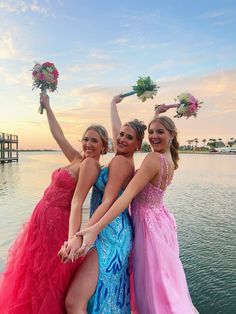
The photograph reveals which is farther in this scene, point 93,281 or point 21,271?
point 21,271

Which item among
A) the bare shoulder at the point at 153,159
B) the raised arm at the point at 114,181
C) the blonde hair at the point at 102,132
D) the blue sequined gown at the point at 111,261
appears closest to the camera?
the raised arm at the point at 114,181

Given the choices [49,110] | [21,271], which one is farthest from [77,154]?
[21,271]

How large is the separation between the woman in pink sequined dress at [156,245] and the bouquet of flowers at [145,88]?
1.05 m

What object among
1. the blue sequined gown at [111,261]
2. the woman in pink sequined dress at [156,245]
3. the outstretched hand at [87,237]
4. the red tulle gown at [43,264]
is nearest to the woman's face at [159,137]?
the woman in pink sequined dress at [156,245]

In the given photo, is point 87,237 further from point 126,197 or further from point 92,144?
point 92,144

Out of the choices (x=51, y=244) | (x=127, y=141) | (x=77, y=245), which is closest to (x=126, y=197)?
(x=77, y=245)

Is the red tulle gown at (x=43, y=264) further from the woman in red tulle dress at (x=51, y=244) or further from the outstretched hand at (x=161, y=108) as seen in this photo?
the outstretched hand at (x=161, y=108)

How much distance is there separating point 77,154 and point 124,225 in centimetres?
120

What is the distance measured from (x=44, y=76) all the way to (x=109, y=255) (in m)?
2.41

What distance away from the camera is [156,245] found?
393cm

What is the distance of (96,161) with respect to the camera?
3871mm

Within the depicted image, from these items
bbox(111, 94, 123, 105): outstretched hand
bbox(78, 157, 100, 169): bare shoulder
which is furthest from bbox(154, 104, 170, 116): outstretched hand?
bbox(78, 157, 100, 169): bare shoulder

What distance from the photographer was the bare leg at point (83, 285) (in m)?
3.45

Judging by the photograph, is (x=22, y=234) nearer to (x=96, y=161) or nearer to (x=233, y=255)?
(x=96, y=161)
